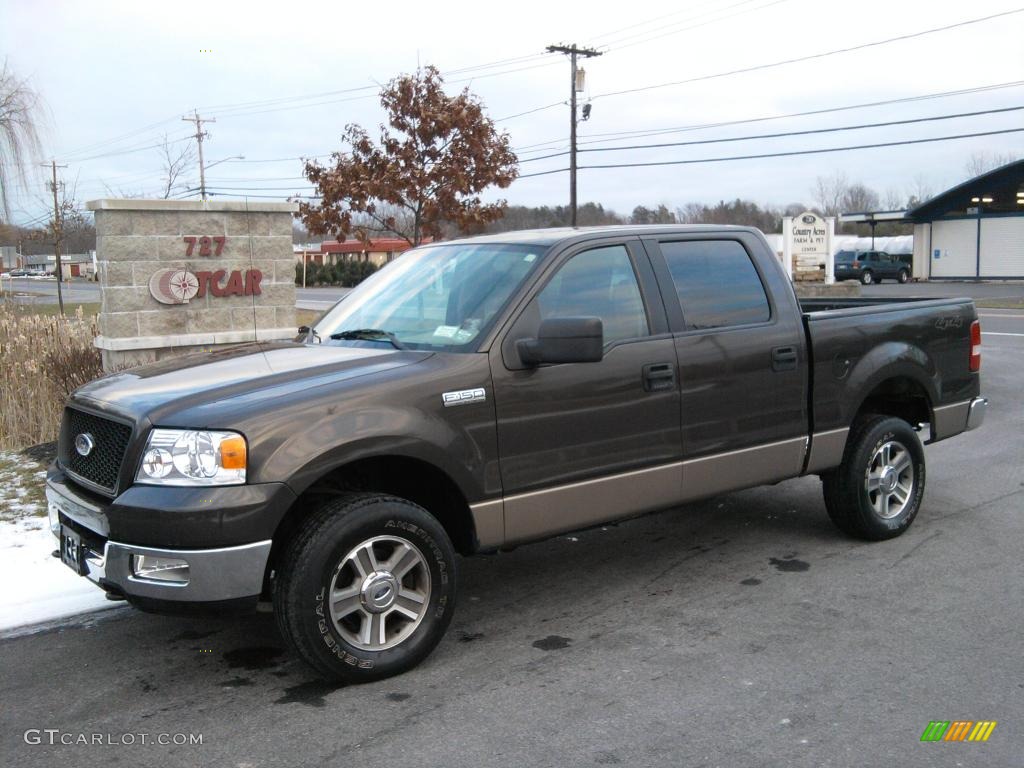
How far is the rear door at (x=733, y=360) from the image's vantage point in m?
5.12

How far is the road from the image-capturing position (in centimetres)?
355

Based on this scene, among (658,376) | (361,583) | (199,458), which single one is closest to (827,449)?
(658,376)

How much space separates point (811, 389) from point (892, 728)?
238 centimetres

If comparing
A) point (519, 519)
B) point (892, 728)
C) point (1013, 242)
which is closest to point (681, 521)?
point (519, 519)

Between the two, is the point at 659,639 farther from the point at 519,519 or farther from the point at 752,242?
the point at 752,242

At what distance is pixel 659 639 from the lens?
4.55m

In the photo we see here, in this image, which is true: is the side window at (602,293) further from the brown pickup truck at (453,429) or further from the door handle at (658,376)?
the door handle at (658,376)

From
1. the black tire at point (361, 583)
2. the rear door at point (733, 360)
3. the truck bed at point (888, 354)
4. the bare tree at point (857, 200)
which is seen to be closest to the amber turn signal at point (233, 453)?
the black tire at point (361, 583)

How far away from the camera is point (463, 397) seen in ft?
14.1

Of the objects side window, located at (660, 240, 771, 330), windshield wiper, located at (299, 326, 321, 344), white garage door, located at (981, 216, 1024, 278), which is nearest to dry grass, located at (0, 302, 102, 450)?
windshield wiper, located at (299, 326, 321, 344)

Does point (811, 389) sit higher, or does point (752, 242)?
point (752, 242)

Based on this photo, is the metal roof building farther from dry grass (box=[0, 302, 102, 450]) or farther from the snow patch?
the snow patch

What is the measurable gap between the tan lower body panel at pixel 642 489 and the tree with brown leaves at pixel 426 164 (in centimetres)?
1265

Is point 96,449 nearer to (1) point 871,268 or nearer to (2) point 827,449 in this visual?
(2) point 827,449
